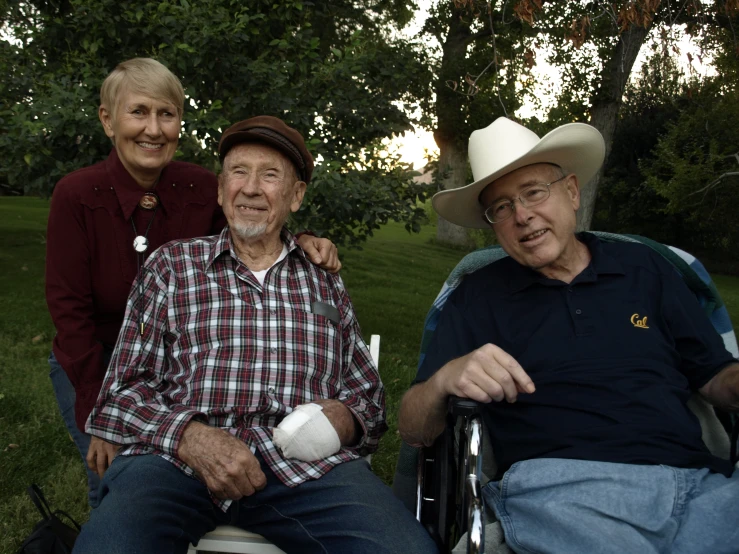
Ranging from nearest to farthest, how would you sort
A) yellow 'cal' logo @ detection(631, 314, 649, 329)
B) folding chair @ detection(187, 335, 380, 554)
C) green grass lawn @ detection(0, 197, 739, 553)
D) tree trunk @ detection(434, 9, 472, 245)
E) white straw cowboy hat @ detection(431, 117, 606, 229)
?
folding chair @ detection(187, 335, 380, 554)
yellow 'cal' logo @ detection(631, 314, 649, 329)
white straw cowboy hat @ detection(431, 117, 606, 229)
green grass lawn @ detection(0, 197, 739, 553)
tree trunk @ detection(434, 9, 472, 245)

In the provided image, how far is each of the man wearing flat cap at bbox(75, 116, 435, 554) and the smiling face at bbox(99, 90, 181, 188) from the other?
0.26m

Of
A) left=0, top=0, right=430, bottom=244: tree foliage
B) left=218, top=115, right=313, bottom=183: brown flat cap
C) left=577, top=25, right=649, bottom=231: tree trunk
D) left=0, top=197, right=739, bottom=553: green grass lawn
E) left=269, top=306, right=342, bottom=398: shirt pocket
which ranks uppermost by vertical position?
left=577, top=25, right=649, bottom=231: tree trunk


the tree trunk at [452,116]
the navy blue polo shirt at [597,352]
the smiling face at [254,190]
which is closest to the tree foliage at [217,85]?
the smiling face at [254,190]

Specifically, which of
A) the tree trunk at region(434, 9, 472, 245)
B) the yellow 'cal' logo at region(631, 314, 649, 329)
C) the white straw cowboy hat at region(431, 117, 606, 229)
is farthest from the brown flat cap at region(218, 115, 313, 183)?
the tree trunk at region(434, 9, 472, 245)

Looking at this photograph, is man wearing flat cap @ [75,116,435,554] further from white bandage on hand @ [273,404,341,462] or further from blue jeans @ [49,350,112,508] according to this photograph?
blue jeans @ [49,350,112,508]

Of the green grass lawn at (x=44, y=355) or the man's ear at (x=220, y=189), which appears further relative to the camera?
the green grass lawn at (x=44, y=355)

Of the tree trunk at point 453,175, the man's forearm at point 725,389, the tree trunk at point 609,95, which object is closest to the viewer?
the man's forearm at point 725,389

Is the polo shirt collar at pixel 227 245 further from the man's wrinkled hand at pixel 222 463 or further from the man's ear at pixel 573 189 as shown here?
the man's ear at pixel 573 189

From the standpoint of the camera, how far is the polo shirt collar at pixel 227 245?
109 inches

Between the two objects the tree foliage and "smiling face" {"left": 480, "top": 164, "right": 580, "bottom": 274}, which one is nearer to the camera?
"smiling face" {"left": 480, "top": 164, "right": 580, "bottom": 274}

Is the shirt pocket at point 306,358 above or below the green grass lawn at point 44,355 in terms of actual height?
above

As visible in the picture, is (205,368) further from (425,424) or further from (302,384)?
(425,424)

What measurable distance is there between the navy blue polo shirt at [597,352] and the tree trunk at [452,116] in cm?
1124

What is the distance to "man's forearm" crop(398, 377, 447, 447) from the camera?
2.31 metres
